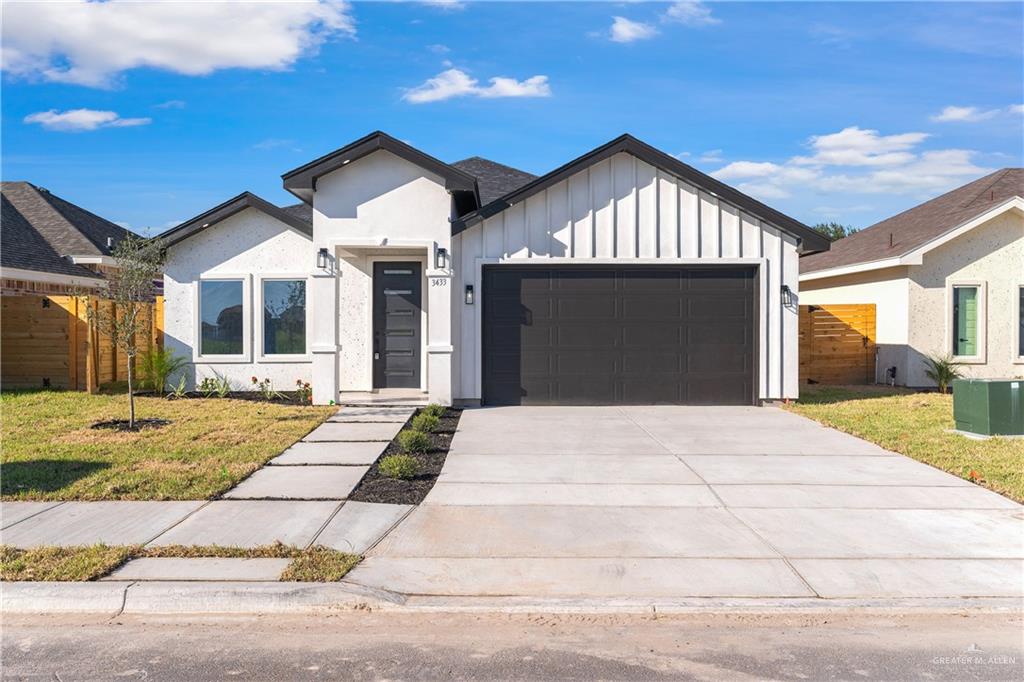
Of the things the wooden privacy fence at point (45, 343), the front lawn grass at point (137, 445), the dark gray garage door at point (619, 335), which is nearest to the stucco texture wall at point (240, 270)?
the wooden privacy fence at point (45, 343)

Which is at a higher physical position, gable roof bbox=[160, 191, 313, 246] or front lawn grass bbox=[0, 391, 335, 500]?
gable roof bbox=[160, 191, 313, 246]

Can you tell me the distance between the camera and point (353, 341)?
48.8 ft

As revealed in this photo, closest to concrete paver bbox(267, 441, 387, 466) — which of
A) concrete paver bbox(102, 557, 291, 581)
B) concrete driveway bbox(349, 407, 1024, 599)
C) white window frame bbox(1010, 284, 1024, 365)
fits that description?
concrete driveway bbox(349, 407, 1024, 599)

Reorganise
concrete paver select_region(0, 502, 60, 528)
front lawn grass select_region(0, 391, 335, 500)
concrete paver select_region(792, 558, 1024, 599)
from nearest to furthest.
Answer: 1. concrete paver select_region(792, 558, 1024, 599)
2. concrete paver select_region(0, 502, 60, 528)
3. front lawn grass select_region(0, 391, 335, 500)

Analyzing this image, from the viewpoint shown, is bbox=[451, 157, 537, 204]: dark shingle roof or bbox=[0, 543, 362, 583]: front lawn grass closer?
bbox=[0, 543, 362, 583]: front lawn grass

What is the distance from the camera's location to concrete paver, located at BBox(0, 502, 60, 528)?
6.47 meters

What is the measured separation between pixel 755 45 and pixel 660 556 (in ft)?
37.9

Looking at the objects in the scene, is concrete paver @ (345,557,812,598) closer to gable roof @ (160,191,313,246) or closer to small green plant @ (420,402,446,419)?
small green plant @ (420,402,446,419)

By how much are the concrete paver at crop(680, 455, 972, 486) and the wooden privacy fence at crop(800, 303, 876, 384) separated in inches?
354

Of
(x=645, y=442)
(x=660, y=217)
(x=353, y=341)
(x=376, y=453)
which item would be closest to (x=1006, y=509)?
(x=645, y=442)

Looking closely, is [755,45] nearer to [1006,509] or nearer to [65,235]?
[1006,509]

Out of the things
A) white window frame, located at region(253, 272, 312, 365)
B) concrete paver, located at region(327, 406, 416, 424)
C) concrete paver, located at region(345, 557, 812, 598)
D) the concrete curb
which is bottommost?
the concrete curb

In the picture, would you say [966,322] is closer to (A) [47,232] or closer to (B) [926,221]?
(B) [926,221]

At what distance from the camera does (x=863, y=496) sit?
7.45 m
